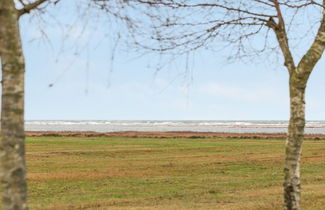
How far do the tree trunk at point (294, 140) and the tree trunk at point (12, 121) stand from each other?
5.61 metres

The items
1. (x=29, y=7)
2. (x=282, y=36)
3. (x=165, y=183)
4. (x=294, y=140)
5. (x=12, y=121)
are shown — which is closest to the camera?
(x=12, y=121)

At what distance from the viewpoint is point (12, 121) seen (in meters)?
6.73

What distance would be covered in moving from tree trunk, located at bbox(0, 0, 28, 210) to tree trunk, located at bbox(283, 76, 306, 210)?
5.61m


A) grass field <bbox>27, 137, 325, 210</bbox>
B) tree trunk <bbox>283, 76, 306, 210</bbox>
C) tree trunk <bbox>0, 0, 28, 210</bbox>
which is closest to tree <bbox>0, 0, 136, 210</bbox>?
tree trunk <bbox>0, 0, 28, 210</bbox>

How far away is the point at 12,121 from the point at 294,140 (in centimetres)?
582

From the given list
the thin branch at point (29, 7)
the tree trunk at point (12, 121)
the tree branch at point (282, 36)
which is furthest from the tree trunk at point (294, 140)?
the tree trunk at point (12, 121)

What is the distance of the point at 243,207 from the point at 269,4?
25.4 ft

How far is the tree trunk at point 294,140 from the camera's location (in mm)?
10445

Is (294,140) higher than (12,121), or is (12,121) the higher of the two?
(12,121)

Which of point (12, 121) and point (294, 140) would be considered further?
point (294, 140)

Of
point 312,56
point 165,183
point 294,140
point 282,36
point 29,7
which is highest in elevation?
point 282,36

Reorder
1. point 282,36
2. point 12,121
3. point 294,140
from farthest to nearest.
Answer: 1. point 282,36
2. point 294,140
3. point 12,121

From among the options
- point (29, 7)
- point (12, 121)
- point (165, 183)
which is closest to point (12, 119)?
point (12, 121)

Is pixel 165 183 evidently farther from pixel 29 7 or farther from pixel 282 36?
pixel 29 7
